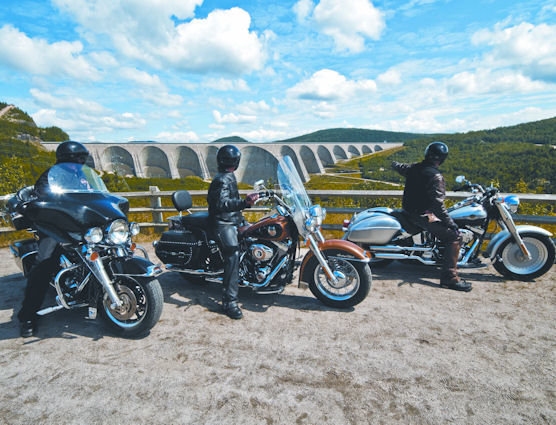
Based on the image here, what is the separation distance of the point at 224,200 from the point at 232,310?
126 cm

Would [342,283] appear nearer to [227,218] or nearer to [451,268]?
[227,218]

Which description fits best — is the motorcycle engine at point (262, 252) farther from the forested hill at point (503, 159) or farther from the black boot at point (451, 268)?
the forested hill at point (503, 159)

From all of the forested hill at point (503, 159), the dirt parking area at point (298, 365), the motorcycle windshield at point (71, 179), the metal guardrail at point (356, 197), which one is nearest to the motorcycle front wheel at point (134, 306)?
the dirt parking area at point (298, 365)

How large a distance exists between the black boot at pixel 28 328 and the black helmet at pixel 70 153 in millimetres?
1667

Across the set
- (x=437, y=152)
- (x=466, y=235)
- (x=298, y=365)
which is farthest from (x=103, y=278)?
(x=466, y=235)

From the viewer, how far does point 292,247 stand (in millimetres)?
3812

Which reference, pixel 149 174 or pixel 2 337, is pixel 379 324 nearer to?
pixel 2 337

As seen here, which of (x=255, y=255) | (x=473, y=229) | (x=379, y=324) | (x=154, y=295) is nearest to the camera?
(x=154, y=295)

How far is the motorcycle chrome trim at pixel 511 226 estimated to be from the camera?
14.2ft

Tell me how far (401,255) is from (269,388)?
9.92ft

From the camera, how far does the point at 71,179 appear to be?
3.15m

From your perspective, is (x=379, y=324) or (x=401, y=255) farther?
(x=401, y=255)

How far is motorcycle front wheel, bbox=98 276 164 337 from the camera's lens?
301cm

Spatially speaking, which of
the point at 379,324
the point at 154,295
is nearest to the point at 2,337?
the point at 154,295
